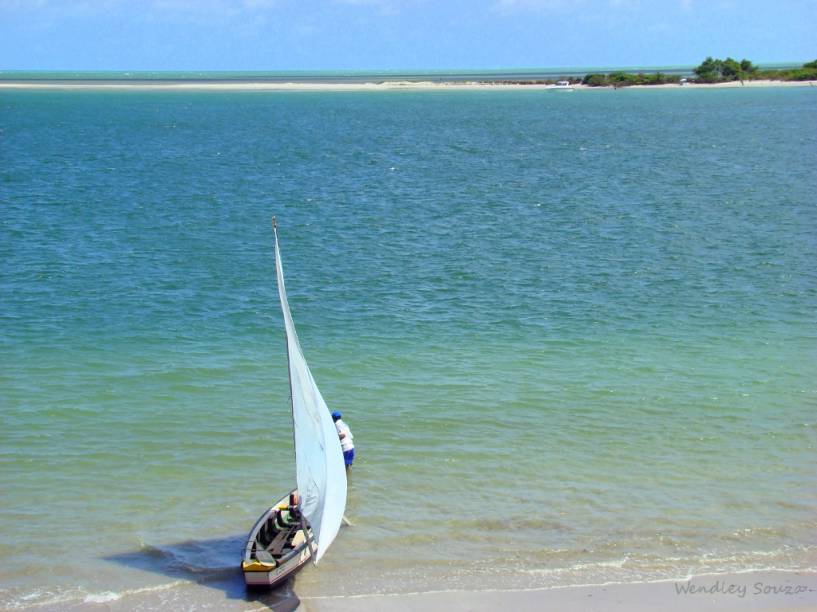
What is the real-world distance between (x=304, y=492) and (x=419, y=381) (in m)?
8.65

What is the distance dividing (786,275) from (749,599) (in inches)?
862

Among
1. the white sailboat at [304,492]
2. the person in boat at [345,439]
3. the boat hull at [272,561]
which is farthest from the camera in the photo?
the person in boat at [345,439]

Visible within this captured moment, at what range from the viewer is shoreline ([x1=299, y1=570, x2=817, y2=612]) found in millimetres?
14531

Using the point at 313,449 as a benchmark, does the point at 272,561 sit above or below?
below

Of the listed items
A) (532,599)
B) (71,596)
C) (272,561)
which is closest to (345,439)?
(272,561)

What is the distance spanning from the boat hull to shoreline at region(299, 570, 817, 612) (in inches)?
23.8

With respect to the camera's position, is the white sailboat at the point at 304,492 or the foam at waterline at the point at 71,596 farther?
the white sailboat at the point at 304,492

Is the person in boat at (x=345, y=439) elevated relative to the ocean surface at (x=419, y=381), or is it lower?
elevated

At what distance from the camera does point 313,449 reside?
16.0 m

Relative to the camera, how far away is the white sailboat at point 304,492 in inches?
599

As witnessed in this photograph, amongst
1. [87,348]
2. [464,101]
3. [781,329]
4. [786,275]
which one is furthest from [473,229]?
[464,101]
